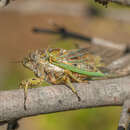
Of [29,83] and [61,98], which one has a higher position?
[29,83]

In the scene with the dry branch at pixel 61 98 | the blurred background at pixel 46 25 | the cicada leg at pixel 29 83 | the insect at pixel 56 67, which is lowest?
the dry branch at pixel 61 98

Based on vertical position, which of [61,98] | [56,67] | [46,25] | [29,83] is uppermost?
[46,25]

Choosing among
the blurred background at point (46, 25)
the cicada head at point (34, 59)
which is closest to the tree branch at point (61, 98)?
the cicada head at point (34, 59)

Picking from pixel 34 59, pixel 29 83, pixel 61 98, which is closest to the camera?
pixel 61 98

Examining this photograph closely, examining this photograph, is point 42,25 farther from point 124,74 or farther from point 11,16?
point 124,74

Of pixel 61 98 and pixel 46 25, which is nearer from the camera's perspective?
pixel 61 98

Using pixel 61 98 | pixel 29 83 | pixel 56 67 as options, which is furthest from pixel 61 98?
pixel 56 67

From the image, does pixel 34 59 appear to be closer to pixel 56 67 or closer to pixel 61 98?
pixel 56 67

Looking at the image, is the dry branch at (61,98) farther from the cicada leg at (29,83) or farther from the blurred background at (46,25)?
the blurred background at (46,25)
